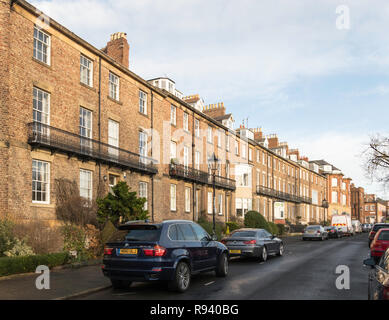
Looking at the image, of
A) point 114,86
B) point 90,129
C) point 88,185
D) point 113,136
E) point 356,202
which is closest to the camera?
point 88,185

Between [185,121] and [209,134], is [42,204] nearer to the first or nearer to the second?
[185,121]

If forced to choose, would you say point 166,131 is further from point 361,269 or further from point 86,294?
point 86,294

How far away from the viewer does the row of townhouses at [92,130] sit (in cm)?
1692

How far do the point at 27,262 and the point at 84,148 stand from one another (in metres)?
8.71

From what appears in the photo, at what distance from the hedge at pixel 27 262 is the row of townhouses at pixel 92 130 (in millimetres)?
3531

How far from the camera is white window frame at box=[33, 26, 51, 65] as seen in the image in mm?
18552

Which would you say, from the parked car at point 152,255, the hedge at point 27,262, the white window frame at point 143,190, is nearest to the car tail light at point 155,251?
the parked car at point 152,255

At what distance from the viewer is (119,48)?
27.2 metres

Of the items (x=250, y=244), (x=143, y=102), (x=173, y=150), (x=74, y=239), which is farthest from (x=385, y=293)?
(x=173, y=150)

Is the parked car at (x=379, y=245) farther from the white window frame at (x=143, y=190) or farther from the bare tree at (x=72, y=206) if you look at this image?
the white window frame at (x=143, y=190)

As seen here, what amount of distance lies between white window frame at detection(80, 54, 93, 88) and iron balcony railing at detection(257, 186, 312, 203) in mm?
30858

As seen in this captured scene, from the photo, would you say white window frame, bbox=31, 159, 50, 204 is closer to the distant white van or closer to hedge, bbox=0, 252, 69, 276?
hedge, bbox=0, 252, 69, 276

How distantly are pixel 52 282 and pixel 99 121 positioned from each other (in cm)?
1260
